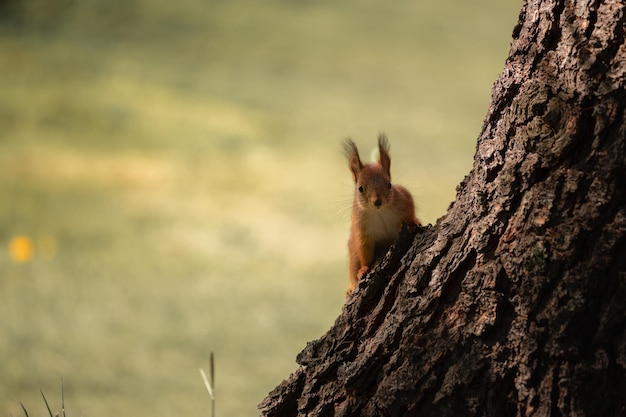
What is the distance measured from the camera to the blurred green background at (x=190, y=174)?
11.0ft

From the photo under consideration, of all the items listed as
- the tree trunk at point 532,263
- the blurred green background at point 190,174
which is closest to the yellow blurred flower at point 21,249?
the blurred green background at point 190,174

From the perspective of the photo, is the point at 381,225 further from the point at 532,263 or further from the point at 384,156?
the point at 532,263

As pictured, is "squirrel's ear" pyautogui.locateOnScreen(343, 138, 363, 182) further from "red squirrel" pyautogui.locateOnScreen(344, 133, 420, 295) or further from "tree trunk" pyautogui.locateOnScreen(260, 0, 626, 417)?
"tree trunk" pyautogui.locateOnScreen(260, 0, 626, 417)

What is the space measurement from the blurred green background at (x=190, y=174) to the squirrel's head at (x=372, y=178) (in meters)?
0.22

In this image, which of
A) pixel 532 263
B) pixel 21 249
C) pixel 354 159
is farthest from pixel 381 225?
pixel 21 249

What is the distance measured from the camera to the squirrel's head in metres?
1.97

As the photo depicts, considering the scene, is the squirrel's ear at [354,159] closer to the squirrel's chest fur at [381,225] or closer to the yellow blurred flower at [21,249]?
the squirrel's chest fur at [381,225]

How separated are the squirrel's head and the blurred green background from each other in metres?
0.22

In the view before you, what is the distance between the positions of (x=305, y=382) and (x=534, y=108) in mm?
611

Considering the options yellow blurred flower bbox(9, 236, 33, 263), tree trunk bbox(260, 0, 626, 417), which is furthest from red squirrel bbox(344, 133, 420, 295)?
yellow blurred flower bbox(9, 236, 33, 263)

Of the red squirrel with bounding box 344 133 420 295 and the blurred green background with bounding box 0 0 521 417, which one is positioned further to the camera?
the blurred green background with bounding box 0 0 521 417

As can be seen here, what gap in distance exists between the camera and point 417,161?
4.54 metres

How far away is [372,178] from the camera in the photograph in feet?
6.62

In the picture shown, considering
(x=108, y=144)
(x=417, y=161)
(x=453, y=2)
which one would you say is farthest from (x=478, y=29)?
(x=108, y=144)
